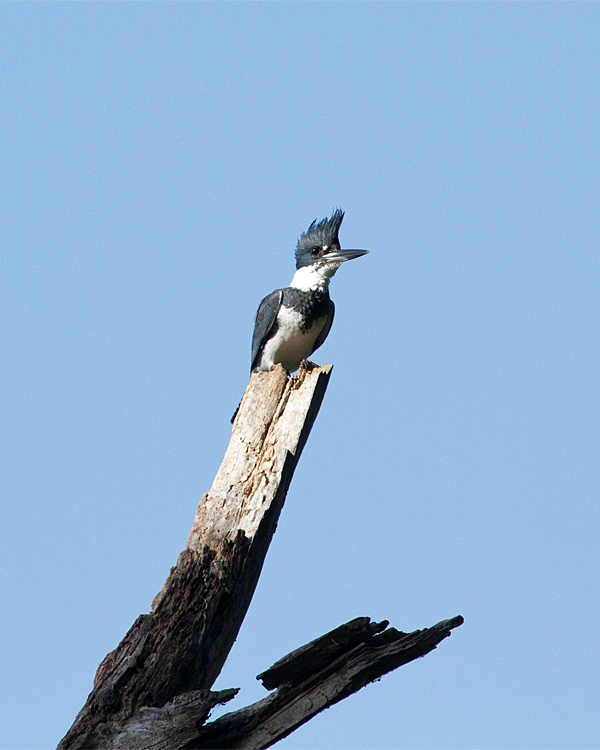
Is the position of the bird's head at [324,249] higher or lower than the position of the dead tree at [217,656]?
higher

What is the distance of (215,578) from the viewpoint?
4.15m

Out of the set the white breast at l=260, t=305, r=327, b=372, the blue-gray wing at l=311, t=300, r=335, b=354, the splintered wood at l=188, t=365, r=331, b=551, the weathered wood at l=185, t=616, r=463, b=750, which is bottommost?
the weathered wood at l=185, t=616, r=463, b=750

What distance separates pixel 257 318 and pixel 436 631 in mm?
4220

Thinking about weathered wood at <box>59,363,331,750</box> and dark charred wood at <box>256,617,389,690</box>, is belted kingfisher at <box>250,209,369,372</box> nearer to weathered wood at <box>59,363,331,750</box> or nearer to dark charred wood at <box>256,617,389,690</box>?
weathered wood at <box>59,363,331,750</box>

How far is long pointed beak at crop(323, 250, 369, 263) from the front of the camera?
755 cm

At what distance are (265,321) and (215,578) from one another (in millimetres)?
3515

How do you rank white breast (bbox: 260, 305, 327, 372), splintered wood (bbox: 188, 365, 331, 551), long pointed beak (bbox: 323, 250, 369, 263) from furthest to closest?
long pointed beak (bbox: 323, 250, 369, 263), white breast (bbox: 260, 305, 327, 372), splintered wood (bbox: 188, 365, 331, 551)

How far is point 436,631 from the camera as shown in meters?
3.77

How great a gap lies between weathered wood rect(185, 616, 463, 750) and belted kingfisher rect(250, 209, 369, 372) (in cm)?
383

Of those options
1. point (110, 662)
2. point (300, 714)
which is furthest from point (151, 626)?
point (300, 714)

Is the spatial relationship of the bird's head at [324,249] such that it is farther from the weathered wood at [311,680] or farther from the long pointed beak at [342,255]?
the weathered wood at [311,680]

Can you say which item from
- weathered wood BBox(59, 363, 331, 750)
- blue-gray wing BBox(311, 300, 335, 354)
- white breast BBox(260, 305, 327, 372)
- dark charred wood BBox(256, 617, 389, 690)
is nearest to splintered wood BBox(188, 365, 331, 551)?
weathered wood BBox(59, 363, 331, 750)

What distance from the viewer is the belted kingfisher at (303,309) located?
7.32 m

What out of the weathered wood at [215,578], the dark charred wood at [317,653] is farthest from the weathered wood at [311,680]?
the weathered wood at [215,578]
